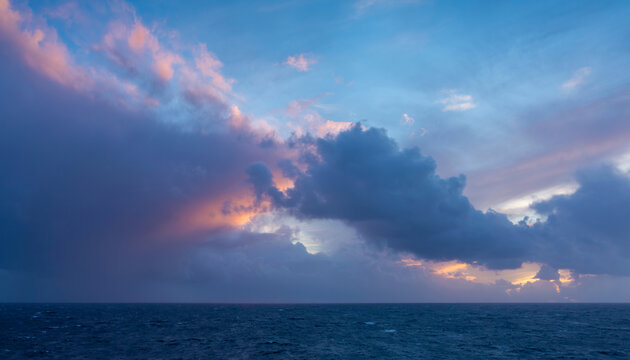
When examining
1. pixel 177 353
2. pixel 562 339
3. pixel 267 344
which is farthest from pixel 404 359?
pixel 562 339

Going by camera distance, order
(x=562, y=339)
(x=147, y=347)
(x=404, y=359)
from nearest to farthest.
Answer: (x=404, y=359)
(x=147, y=347)
(x=562, y=339)

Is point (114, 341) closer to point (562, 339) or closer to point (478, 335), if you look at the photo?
point (478, 335)

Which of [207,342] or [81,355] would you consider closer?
[81,355]

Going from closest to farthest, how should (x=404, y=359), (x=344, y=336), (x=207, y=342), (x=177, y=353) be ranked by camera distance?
(x=404, y=359)
(x=177, y=353)
(x=207, y=342)
(x=344, y=336)

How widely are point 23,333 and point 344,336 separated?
68.0 metres

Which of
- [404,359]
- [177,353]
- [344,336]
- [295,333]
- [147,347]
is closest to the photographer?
[404,359]

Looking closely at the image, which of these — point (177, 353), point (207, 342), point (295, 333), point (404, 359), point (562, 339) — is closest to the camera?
point (404, 359)

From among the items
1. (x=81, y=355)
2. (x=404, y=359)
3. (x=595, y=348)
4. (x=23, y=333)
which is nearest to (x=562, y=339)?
(x=595, y=348)

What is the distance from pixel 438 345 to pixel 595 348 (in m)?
25.1

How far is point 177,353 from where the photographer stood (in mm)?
56938

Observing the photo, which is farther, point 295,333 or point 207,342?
point 295,333

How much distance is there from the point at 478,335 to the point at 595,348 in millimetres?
21540

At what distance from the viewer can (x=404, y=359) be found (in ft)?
175

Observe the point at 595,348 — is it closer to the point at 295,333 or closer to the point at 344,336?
the point at 344,336
